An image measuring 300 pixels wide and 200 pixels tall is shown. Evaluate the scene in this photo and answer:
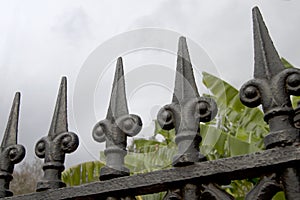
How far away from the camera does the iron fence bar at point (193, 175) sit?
967 millimetres

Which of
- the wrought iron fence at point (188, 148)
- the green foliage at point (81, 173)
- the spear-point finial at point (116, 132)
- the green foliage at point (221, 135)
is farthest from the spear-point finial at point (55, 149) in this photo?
the green foliage at point (81, 173)

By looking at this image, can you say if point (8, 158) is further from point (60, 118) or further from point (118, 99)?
point (118, 99)

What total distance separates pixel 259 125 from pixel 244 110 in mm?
369

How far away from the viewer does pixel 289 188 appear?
950 mm

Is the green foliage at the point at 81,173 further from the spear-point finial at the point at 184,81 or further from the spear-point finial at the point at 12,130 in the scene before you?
the spear-point finial at the point at 184,81

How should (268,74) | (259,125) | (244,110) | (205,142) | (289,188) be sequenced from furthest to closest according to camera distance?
1. (244,110)
2. (259,125)
3. (205,142)
4. (268,74)
5. (289,188)

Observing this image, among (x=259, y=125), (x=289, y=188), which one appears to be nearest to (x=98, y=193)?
(x=289, y=188)

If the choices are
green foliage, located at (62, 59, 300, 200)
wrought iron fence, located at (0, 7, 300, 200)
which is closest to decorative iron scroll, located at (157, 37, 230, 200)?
wrought iron fence, located at (0, 7, 300, 200)

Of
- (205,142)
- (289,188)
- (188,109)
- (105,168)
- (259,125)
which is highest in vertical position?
(259,125)

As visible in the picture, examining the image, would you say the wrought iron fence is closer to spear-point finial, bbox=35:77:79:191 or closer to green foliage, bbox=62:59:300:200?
spear-point finial, bbox=35:77:79:191

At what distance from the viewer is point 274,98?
1.03 m

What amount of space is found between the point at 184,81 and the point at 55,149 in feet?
1.68

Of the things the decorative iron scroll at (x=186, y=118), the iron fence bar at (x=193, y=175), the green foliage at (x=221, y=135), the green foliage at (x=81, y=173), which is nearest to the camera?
A: the iron fence bar at (x=193, y=175)

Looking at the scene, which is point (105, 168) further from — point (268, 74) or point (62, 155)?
point (268, 74)
